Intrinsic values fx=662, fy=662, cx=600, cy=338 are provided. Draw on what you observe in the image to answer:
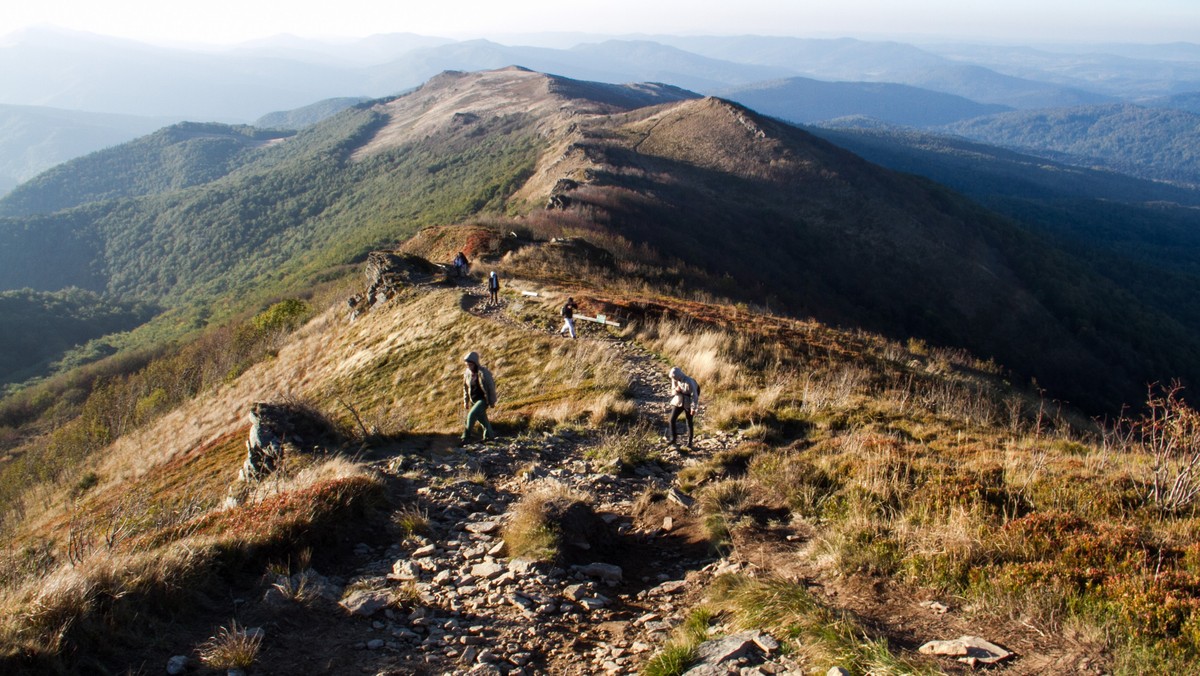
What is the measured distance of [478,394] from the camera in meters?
10.0

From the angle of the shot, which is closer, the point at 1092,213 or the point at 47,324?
the point at 47,324

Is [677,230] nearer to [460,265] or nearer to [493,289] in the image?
[460,265]

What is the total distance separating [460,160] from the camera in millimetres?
102375

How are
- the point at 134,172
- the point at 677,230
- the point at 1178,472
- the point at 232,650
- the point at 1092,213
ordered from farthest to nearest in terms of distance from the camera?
the point at 134,172, the point at 1092,213, the point at 677,230, the point at 1178,472, the point at 232,650

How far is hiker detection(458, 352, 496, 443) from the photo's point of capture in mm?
9828

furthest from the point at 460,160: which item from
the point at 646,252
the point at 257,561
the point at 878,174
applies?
the point at 257,561

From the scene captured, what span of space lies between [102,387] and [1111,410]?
69247mm

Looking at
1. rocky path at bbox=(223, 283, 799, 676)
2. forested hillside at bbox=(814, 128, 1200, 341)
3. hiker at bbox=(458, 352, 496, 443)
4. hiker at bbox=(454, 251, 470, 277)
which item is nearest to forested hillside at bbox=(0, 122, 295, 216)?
forested hillside at bbox=(814, 128, 1200, 341)

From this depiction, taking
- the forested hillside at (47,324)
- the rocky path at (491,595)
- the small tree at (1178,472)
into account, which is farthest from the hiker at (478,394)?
the forested hillside at (47,324)

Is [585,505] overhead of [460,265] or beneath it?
overhead

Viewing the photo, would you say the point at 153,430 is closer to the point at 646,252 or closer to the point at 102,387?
the point at 646,252

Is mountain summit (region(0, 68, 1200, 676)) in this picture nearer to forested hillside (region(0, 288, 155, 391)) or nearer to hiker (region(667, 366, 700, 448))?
hiker (region(667, 366, 700, 448))

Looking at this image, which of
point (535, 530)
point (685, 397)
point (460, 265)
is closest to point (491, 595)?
point (535, 530)

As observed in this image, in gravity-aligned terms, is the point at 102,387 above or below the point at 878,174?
below
